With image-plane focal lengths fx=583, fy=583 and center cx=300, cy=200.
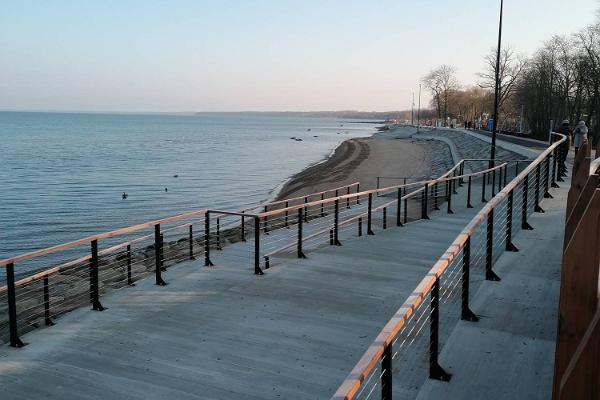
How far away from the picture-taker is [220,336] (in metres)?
6.13

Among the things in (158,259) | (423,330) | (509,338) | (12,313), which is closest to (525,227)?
(423,330)

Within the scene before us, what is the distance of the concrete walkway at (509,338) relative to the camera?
14.0 ft

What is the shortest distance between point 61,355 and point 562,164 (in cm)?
1335

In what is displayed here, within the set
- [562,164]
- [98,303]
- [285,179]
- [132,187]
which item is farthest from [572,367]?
Answer: [285,179]

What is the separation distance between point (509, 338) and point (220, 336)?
287 centimetres

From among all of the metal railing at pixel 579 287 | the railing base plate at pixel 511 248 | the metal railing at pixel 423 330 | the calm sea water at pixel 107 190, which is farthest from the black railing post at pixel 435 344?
the calm sea water at pixel 107 190

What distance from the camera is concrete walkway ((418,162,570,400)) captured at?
4.28 metres

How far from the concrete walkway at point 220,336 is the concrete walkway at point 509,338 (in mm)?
1099

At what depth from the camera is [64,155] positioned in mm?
71188

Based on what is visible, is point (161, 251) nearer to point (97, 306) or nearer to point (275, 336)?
point (97, 306)

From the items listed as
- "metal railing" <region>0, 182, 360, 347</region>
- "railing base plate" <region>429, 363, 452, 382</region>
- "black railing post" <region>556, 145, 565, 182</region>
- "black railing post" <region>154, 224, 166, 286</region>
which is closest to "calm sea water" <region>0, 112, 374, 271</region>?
"metal railing" <region>0, 182, 360, 347</region>

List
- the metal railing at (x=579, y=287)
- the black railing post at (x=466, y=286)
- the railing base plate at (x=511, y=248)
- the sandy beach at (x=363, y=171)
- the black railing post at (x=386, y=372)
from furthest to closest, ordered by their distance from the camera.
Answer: the sandy beach at (x=363, y=171)
the railing base plate at (x=511, y=248)
the black railing post at (x=466, y=286)
the black railing post at (x=386, y=372)
the metal railing at (x=579, y=287)

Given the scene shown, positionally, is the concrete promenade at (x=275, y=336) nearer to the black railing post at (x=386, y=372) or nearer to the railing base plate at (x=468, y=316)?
the railing base plate at (x=468, y=316)

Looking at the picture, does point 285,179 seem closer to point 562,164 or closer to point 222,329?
point 562,164
